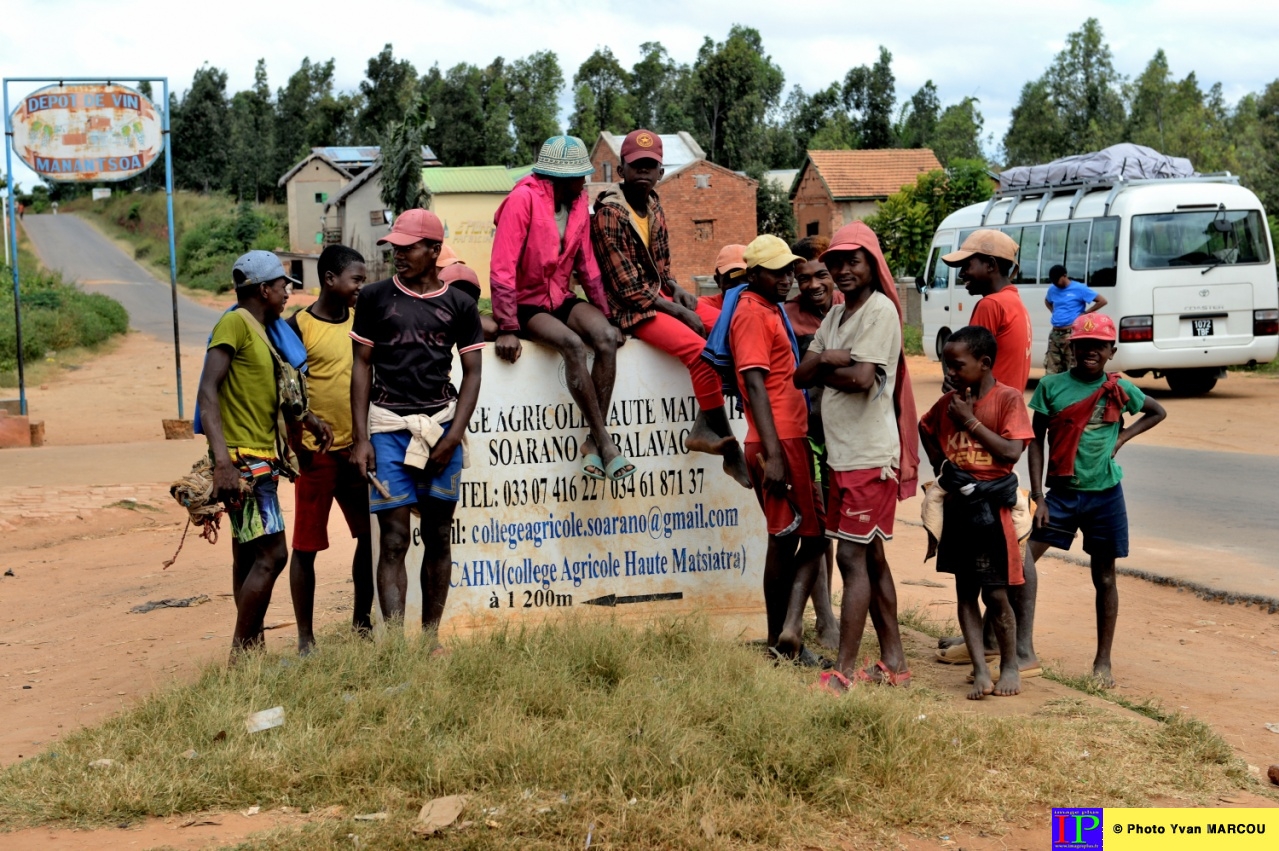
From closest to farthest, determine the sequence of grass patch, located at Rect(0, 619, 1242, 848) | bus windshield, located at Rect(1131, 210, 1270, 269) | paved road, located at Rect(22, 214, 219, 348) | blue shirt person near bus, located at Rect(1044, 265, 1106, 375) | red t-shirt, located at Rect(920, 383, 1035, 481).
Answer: grass patch, located at Rect(0, 619, 1242, 848), red t-shirt, located at Rect(920, 383, 1035, 481), blue shirt person near bus, located at Rect(1044, 265, 1106, 375), bus windshield, located at Rect(1131, 210, 1270, 269), paved road, located at Rect(22, 214, 219, 348)

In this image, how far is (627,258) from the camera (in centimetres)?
590

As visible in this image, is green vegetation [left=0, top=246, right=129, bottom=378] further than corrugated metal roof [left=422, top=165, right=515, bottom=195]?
No

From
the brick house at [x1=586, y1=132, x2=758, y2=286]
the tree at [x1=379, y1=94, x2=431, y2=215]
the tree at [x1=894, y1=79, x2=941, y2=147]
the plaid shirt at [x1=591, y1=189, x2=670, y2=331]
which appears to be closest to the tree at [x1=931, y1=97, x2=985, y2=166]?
the tree at [x1=894, y1=79, x2=941, y2=147]

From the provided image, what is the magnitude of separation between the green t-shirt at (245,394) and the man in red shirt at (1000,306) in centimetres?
294

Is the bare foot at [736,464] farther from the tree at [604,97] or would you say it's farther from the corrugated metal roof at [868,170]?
the tree at [604,97]

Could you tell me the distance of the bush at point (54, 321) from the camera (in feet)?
88.6

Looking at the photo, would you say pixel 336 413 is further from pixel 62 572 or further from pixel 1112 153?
pixel 1112 153

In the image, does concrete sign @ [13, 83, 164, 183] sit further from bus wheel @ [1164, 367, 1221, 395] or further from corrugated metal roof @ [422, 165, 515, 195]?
corrugated metal roof @ [422, 165, 515, 195]

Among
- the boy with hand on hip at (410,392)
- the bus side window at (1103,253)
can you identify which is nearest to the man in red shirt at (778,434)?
the boy with hand on hip at (410,392)

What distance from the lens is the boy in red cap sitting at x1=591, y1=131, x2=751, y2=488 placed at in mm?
A: 5879

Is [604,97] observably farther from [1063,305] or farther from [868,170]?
[1063,305]

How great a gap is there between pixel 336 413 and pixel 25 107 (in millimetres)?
12611

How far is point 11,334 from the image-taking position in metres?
26.2

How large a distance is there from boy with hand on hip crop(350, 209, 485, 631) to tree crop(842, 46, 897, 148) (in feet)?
214
